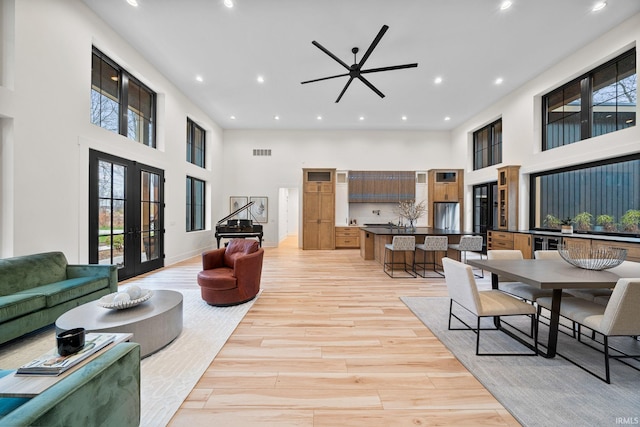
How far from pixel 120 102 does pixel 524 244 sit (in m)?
8.84

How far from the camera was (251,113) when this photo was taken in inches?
316

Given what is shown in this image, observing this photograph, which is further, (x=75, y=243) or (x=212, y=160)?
(x=212, y=160)

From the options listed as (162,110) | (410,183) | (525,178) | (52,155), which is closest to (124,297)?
(52,155)

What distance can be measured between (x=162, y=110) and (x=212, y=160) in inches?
109

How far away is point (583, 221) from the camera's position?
519cm

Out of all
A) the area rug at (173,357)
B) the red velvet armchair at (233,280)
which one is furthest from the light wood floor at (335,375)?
the red velvet armchair at (233,280)

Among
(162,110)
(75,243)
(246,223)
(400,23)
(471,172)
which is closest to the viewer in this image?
(75,243)

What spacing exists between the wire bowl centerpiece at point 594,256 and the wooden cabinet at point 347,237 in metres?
6.59

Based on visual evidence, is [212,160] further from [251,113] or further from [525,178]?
[525,178]

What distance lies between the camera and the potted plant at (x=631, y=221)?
14.1 ft

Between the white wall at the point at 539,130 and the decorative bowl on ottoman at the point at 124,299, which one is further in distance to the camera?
the white wall at the point at 539,130

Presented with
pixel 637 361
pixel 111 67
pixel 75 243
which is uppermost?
pixel 111 67

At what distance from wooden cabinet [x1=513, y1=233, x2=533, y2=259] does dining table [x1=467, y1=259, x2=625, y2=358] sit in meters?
3.18

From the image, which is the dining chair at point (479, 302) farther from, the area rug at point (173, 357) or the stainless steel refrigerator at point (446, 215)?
the stainless steel refrigerator at point (446, 215)
